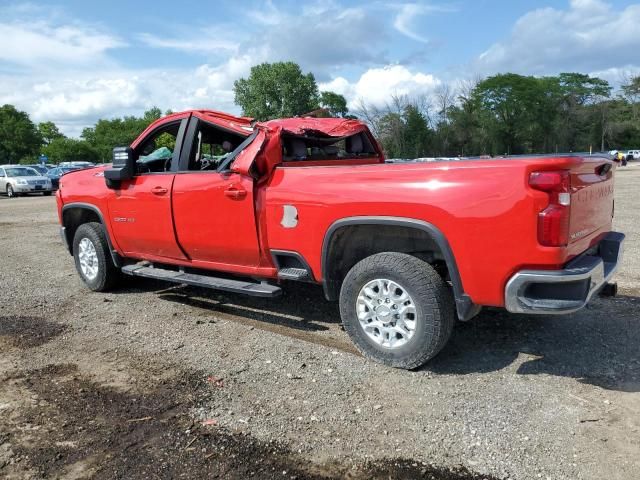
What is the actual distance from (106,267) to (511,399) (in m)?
4.63

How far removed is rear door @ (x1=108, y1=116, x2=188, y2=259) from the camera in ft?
17.9

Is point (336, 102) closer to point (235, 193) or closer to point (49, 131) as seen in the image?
point (49, 131)

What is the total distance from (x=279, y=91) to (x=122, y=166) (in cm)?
7509

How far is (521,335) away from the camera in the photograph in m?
4.71

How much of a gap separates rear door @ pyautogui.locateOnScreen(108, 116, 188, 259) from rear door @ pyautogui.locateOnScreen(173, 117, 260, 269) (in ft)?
0.47

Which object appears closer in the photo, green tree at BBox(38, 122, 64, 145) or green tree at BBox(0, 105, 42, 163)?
green tree at BBox(0, 105, 42, 163)

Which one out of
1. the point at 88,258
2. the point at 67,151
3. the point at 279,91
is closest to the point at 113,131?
the point at 67,151

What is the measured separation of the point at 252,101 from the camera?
262ft

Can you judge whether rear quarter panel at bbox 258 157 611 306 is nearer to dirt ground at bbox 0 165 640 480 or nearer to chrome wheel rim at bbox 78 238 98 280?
dirt ground at bbox 0 165 640 480

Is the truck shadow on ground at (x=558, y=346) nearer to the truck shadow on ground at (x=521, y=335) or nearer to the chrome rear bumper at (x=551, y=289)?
the truck shadow on ground at (x=521, y=335)

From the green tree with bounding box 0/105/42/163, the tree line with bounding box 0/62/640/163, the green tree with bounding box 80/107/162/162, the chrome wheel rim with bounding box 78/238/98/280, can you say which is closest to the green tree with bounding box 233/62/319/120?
the tree line with bounding box 0/62/640/163

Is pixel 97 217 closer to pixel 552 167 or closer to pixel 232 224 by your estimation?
pixel 232 224

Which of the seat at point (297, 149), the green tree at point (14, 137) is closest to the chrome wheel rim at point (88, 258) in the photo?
the seat at point (297, 149)

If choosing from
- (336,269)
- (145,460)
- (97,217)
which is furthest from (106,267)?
(145,460)
